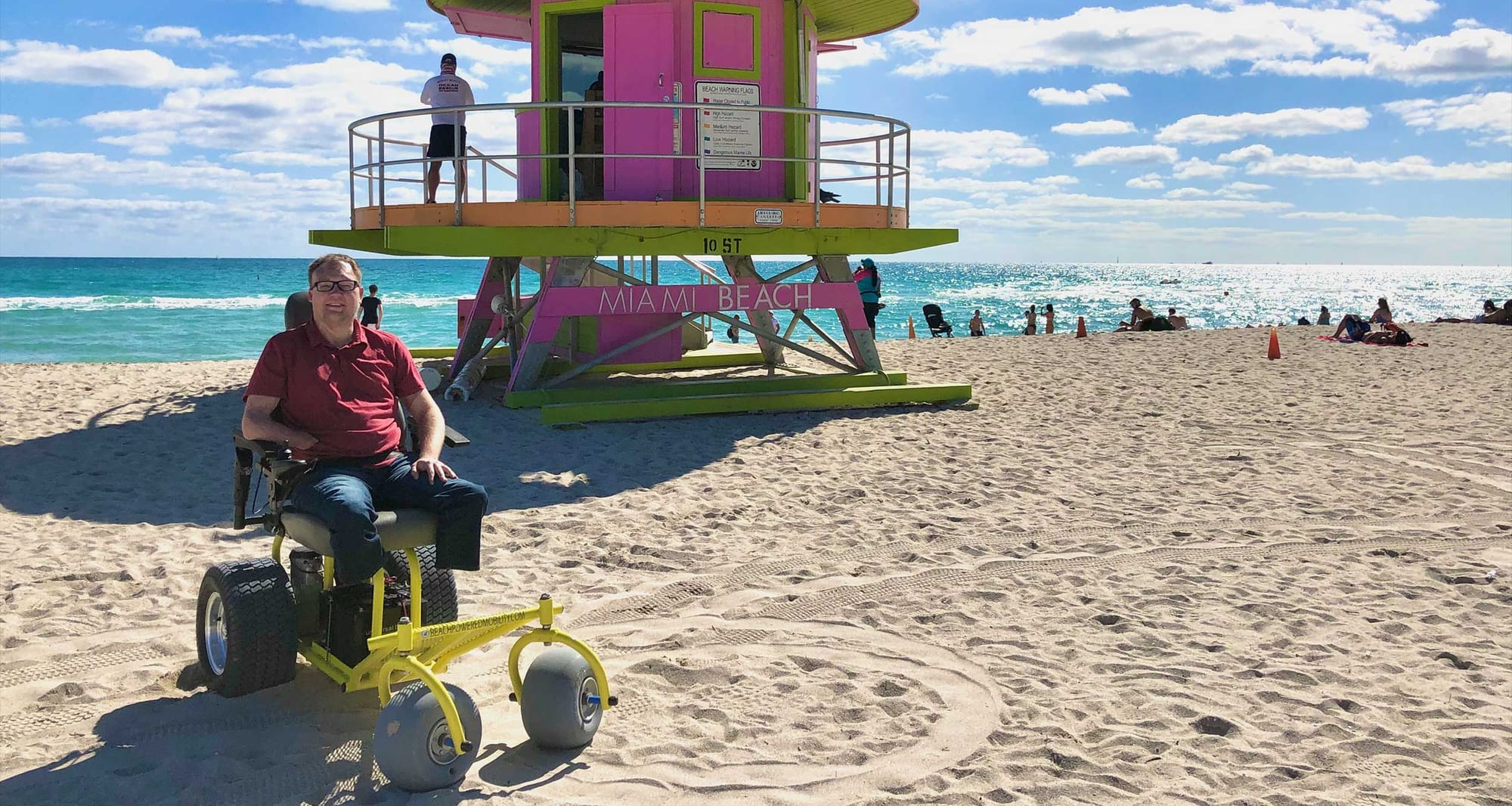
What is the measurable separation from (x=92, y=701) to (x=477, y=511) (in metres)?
1.98

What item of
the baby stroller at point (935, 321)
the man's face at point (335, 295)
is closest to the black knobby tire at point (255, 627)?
the man's face at point (335, 295)

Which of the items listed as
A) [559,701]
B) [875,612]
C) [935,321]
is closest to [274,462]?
[559,701]

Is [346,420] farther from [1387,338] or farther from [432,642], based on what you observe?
[1387,338]

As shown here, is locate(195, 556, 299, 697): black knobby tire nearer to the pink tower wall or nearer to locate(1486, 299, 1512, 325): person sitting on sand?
the pink tower wall

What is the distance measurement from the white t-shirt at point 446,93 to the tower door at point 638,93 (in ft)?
5.06

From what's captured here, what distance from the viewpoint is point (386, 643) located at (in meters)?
4.08

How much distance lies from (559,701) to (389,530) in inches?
34.6

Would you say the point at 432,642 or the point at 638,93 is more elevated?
the point at 638,93

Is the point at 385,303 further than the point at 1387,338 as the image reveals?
Yes

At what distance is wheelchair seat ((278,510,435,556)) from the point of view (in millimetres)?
4066

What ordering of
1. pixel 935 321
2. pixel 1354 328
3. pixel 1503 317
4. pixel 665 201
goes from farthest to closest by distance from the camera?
pixel 935 321 → pixel 1503 317 → pixel 1354 328 → pixel 665 201

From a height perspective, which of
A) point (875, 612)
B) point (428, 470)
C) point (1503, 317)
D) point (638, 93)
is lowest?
point (875, 612)

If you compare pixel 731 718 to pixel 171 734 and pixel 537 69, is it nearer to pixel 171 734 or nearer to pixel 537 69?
pixel 171 734

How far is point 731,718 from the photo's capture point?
15.3 feet
